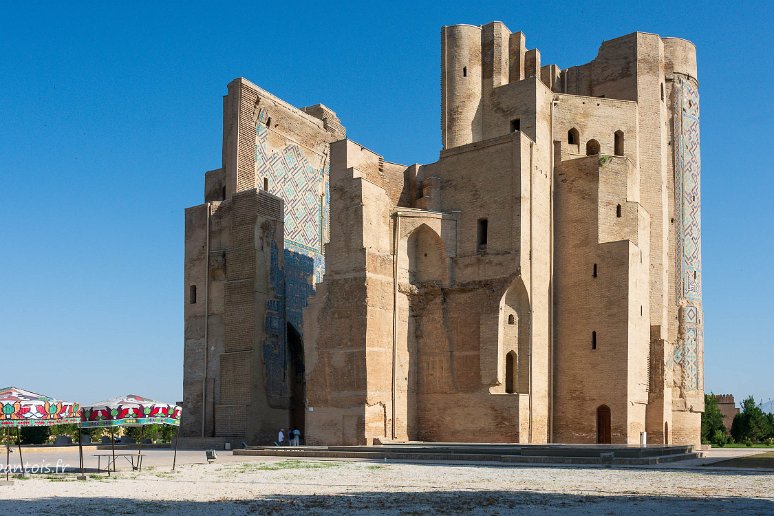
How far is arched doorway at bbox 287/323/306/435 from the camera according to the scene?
1095 inches

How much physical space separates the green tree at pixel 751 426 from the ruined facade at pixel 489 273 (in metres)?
13.2

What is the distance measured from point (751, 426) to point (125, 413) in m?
30.9

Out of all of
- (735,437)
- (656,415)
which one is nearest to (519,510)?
(656,415)

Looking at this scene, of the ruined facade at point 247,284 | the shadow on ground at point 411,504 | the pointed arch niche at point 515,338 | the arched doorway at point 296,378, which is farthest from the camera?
the arched doorway at point 296,378

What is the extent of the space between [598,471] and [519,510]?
5.47 meters

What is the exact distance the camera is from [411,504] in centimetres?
936

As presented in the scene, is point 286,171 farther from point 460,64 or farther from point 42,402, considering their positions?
point 42,402

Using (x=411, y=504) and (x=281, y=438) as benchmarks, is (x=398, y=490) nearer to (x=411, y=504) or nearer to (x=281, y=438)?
(x=411, y=504)

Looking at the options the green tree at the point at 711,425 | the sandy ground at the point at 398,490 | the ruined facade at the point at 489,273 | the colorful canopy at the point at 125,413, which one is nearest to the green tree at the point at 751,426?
the green tree at the point at 711,425

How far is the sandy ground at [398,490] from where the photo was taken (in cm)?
906

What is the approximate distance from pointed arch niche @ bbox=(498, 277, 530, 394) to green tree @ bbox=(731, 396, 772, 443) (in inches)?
780

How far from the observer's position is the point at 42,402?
50.6 feet

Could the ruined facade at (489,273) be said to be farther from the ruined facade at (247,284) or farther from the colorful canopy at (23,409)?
the colorful canopy at (23,409)

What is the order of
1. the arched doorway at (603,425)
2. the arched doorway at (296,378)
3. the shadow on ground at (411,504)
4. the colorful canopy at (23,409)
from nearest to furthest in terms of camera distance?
the shadow on ground at (411,504)
the colorful canopy at (23,409)
the arched doorway at (603,425)
the arched doorway at (296,378)
